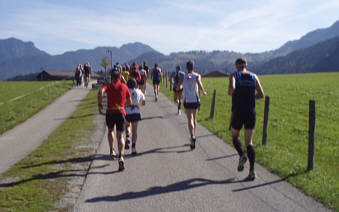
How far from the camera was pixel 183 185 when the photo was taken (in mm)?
6285

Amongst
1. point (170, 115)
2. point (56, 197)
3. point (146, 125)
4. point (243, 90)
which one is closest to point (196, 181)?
point (243, 90)

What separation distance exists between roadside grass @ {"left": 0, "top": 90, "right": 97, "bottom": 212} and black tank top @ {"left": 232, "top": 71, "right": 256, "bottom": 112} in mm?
3773

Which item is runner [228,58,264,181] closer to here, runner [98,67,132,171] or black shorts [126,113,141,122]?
runner [98,67,132,171]

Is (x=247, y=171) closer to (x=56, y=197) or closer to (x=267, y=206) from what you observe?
(x=267, y=206)

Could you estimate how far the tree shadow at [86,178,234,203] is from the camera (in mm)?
5715

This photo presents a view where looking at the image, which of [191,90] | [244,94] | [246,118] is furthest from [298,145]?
[244,94]

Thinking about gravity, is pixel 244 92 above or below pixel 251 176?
above

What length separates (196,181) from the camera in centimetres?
651

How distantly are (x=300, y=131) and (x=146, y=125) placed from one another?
6.21 m

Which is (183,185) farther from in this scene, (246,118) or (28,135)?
(28,135)

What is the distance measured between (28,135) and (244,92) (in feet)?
36.8

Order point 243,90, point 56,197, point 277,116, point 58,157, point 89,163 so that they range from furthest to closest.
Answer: point 277,116
point 58,157
point 89,163
point 243,90
point 56,197

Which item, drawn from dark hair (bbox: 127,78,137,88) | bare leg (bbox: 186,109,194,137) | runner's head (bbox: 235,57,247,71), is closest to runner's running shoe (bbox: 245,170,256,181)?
runner's head (bbox: 235,57,247,71)

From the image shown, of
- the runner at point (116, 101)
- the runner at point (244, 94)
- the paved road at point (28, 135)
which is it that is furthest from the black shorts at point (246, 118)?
the paved road at point (28, 135)
